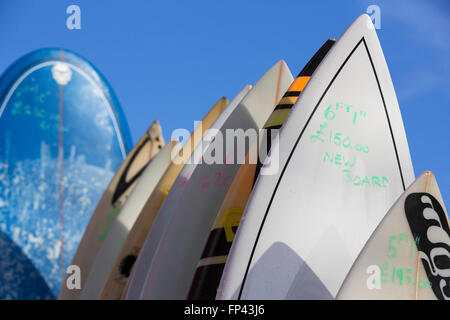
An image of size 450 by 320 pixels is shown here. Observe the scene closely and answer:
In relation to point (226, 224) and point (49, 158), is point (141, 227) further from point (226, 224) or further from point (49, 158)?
point (49, 158)

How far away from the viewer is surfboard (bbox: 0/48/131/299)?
5797mm

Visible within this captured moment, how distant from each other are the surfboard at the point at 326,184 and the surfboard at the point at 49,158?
12.9ft

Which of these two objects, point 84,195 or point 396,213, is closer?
point 396,213

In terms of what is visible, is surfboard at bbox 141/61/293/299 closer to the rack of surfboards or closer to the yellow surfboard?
the rack of surfboards

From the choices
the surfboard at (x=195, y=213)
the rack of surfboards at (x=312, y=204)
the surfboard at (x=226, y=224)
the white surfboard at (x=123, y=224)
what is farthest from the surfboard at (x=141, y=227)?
the surfboard at (x=226, y=224)

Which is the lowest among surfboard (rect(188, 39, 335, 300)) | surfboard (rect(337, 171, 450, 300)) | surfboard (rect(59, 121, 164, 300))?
surfboard (rect(337, 171, 450, 300))

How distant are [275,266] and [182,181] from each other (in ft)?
4.16

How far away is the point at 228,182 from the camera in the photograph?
3.28m

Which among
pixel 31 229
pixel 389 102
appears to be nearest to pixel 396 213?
pixel 389 102

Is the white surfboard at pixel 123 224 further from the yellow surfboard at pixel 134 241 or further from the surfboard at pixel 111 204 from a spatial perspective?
the surfboard at pixel 111 204

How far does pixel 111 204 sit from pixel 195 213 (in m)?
2.07

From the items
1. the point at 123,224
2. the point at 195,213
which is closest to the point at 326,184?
the point at 195,213

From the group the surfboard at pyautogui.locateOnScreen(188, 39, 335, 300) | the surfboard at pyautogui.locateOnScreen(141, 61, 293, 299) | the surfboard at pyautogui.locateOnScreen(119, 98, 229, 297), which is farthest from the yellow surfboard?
the surfboard at pyautogui.locateOnScreen(188, 39, 335, 300)
